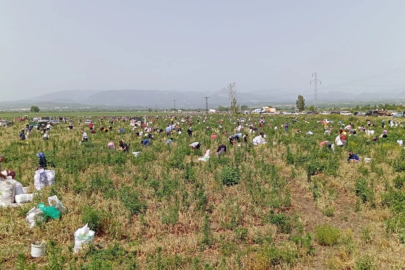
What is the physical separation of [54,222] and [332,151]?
13.1 meters

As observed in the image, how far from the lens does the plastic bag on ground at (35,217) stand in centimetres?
730

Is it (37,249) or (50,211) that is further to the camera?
(50,211)

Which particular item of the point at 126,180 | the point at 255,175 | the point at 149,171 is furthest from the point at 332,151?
the point at 126,180

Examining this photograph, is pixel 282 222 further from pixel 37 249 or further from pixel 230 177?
pixel 37 249

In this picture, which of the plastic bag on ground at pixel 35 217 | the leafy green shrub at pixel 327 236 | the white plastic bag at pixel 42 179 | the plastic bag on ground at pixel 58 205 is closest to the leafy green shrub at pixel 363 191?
the leafy green shrub at pixel 327 236

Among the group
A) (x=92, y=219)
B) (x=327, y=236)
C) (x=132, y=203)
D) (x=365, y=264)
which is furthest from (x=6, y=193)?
(x=365, y=264)

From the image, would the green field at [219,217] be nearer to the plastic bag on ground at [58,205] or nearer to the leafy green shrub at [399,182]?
the leafy green shrub at [399,182]

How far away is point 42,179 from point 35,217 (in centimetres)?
310

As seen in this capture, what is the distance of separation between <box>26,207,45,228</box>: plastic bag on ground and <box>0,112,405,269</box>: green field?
6.9 inches

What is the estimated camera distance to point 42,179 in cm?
1007

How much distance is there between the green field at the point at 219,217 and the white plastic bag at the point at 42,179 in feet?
1.23

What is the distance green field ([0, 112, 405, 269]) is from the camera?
591 cm

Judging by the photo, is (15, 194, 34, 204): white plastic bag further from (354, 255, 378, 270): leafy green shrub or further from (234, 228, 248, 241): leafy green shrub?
(354, 255, 378, 270): leafy green shrub

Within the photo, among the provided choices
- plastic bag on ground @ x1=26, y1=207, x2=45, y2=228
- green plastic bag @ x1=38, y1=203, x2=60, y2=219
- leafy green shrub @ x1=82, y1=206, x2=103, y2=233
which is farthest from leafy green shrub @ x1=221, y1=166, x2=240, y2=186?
plastic bag on ground @ x1=26, y1=207, x2=45, y2=228
